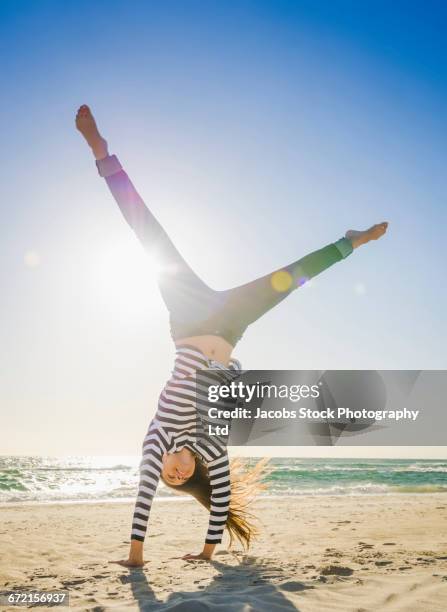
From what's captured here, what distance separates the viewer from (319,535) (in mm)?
6820

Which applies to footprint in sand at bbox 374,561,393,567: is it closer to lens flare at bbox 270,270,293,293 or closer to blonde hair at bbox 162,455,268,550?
blonde hair at bbox 162,455,268,550

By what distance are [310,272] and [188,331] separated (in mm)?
1267

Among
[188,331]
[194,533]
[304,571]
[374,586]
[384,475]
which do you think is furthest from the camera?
[384,475]

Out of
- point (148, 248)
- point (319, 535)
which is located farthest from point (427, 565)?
point (148, 248)

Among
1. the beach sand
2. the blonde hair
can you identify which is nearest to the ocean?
the beach sand

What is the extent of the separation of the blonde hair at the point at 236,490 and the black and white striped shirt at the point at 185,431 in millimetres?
333

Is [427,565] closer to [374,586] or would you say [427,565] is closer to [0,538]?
[374,586]

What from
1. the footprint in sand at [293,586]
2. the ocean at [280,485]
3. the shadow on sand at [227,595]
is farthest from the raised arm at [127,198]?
the ocean at [280,485]

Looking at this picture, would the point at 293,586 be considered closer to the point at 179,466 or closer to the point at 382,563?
the point at 382,563

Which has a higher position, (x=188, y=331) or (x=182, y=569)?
(x=188, y=331)

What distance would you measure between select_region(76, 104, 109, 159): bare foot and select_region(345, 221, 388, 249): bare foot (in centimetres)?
249

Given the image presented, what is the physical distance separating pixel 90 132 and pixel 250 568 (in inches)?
162

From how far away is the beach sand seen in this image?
3.29 m

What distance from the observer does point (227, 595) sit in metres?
3.46
